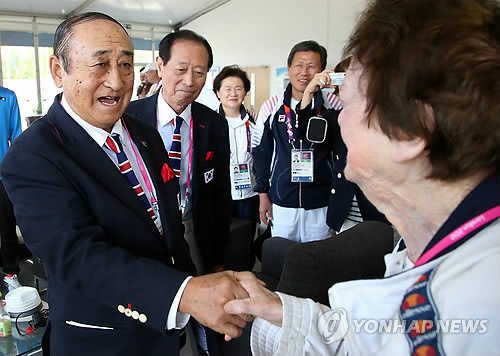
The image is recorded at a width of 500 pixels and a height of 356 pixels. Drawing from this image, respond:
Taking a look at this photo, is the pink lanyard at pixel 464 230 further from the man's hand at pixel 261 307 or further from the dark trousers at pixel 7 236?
the dark trousers at pixel 7 236

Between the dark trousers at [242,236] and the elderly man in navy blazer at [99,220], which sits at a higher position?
the elderly man in navy blazer at [99,220]

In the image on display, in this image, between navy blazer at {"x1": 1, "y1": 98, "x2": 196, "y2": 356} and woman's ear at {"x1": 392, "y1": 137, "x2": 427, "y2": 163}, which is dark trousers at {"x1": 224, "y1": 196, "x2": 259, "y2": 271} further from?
woman's ear at {"x1": 392, "y1": 137, "x2": 427, "y2": 163}

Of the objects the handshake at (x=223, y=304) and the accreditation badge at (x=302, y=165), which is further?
the accreditation badge at (x=302, y=165)

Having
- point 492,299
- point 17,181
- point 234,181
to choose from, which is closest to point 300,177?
point 234,181

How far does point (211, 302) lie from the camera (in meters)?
1.09

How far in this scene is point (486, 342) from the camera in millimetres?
643

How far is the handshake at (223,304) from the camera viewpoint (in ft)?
3.53

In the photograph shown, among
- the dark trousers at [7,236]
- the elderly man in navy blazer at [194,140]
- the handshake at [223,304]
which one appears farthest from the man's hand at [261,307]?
the dark trousers at [7,236]

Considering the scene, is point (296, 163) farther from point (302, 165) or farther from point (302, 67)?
point (302, 67)

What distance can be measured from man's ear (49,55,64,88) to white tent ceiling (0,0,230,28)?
842 cm

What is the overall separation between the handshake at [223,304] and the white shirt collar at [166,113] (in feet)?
4.08

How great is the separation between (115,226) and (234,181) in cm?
254

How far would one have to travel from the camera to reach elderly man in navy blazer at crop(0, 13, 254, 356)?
1.06 metres

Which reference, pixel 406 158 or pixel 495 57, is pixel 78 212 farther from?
pixel 495 57
